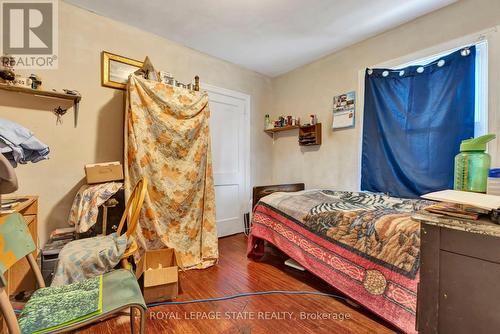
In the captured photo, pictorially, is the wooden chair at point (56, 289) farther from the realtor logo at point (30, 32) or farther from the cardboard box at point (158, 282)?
the realtor logo at point (30, 32)

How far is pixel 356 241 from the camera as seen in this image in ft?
5.47

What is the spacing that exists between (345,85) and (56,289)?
10.8 feet

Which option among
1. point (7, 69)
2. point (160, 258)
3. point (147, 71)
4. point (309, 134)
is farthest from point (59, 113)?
point (309, 134)

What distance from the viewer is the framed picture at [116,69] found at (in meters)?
2.35

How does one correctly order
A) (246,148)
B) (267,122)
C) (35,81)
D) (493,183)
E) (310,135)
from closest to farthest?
(493,183), (35,81), (310,135), (246,148), (267,122)

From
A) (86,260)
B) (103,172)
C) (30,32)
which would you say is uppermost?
(30,32)

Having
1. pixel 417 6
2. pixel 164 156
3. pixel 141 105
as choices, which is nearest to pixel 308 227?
pixel 164 156

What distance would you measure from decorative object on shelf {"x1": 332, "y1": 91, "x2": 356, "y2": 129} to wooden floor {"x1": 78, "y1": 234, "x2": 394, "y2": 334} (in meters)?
1.86

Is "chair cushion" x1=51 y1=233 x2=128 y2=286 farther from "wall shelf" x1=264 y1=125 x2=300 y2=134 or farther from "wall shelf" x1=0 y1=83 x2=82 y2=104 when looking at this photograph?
"wall shelf" x1=264 y1=125 x2=300 y2=134

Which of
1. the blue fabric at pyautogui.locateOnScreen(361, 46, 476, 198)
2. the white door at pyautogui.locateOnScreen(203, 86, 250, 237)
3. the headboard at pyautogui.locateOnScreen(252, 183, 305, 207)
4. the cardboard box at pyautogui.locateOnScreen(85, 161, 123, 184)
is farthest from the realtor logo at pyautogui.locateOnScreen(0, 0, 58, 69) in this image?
the blue fabric at pyautogui.locateOnScreen(361, 46, 476, 198)

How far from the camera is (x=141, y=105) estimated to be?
2.17 meters

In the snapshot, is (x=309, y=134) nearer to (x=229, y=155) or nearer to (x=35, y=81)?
(x=229, y=155)

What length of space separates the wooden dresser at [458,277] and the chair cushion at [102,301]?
106 centimetres

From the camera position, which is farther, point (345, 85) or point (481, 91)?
point (345, 85)
